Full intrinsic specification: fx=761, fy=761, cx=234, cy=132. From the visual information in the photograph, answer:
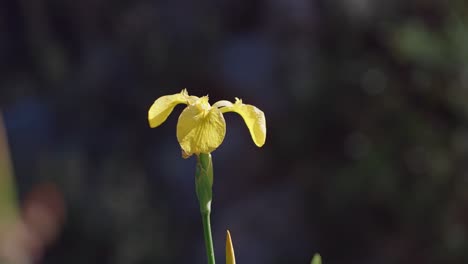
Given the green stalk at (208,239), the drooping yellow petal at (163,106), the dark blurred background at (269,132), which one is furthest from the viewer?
the dark blurred background at (269,132)

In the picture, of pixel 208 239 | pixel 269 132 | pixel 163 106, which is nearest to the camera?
pixel 208 239

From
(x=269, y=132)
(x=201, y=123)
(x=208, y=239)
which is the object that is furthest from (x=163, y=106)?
(x=269, y=132)

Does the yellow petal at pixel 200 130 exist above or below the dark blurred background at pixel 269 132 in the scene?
above

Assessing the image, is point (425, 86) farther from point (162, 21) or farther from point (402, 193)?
point (162, 21)

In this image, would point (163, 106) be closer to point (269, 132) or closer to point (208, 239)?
point (208, 239)

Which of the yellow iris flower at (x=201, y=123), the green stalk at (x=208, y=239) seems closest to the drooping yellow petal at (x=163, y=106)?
the yellow iris flower at (x=201, y=123)

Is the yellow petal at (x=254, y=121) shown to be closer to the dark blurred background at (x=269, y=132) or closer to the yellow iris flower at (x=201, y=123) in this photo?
the yellow iris flower at (x=201, y=123)
